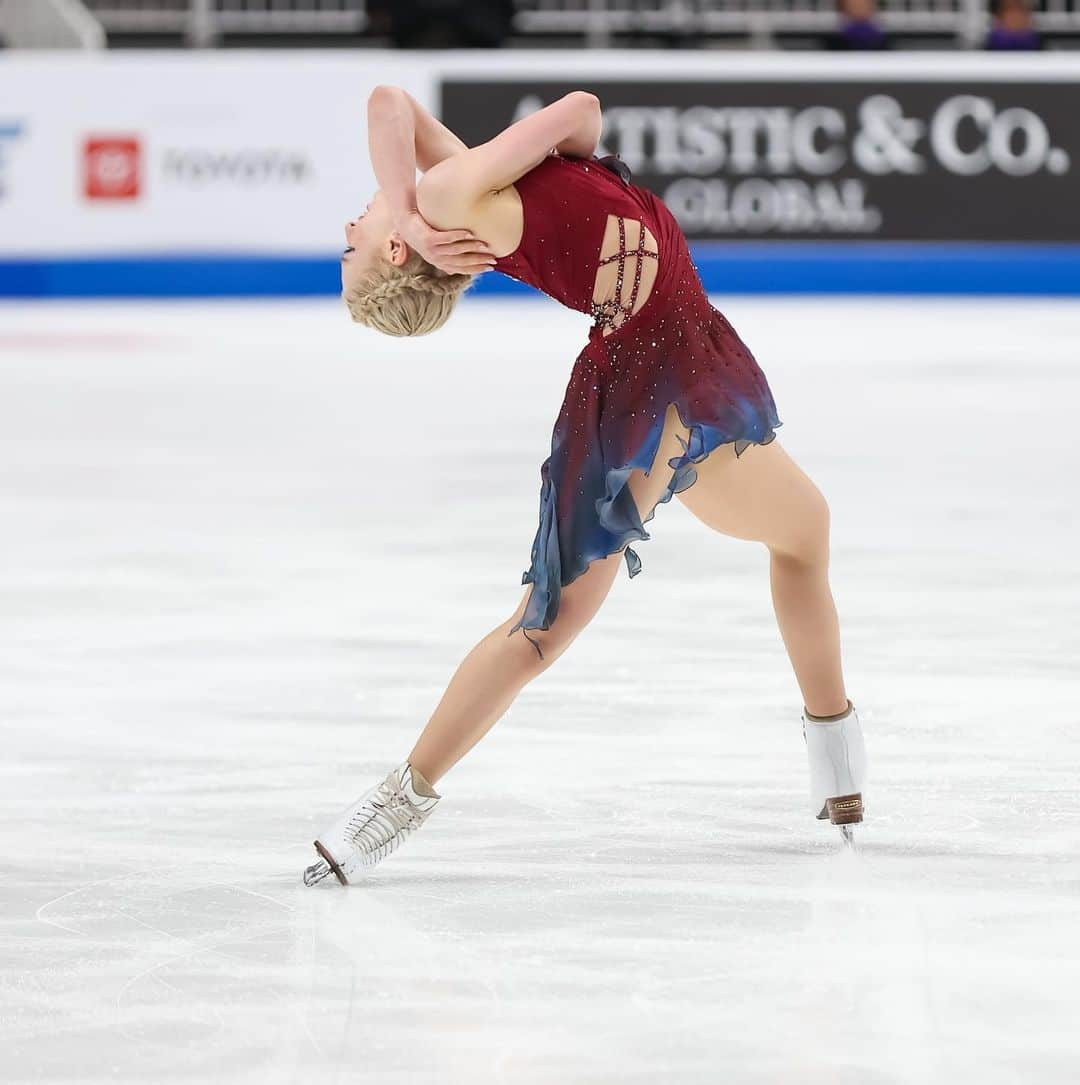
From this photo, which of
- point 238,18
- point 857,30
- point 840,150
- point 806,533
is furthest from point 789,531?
point 238,18

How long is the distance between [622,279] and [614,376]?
13cm

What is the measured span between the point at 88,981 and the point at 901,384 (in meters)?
6.30

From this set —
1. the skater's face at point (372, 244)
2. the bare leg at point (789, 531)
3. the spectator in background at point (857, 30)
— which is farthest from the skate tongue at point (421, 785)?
the spectator in background at point (857, 30)

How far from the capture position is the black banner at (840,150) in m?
11.9

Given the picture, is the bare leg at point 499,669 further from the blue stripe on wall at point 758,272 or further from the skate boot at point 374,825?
the blue stripe on wall at point 758,272

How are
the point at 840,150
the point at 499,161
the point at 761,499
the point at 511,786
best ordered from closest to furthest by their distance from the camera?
1. the point at 499,161
2. the point at 761,499
3. the point at 511,786
4. the point at 840,150

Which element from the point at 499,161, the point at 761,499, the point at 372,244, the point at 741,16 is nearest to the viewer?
the point at 499,161

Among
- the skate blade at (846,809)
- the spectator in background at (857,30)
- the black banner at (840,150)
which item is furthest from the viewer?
the spectator in background at (857,30)

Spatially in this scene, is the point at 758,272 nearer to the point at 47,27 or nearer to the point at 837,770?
the point at 47,27

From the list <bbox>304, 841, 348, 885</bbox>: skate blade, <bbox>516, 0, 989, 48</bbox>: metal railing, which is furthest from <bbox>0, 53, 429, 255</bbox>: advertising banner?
<bbox>304, 841, 348, 885</bbox>: skate blade

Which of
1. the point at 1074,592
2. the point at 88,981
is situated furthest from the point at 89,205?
the point at 88,981

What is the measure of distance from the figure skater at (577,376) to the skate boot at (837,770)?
→ 0.13 metres

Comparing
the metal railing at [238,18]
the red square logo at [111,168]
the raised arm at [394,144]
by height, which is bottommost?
the red square logo at [111,168]

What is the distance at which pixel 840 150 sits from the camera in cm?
1190
